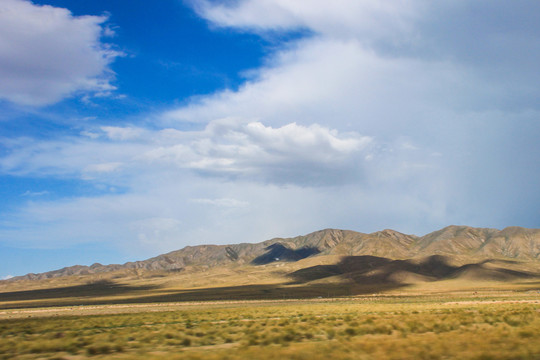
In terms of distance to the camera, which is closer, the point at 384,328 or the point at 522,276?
the point at 384,328

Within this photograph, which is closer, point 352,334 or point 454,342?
point 454,342

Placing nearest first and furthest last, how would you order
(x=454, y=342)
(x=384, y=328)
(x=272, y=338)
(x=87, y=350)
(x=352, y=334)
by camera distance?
(x=454, y=342)
(x=87, y=350)
(x=272, y=338)
(x=352, y=334)
(x=384, y=328)

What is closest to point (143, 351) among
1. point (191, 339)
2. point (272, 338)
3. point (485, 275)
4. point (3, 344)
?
point (191, 339)

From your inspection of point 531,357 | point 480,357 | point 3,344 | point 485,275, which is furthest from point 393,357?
point 485,275

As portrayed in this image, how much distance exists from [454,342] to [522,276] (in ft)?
701

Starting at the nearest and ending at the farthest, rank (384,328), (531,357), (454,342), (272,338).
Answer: (531,357)
(454,342)
(272,338)
(384,328)

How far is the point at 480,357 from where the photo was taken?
12.6 m

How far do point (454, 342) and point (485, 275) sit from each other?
668 ft

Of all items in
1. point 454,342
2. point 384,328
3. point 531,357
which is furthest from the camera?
point 384,328

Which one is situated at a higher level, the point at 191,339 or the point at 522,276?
the point at 191,339

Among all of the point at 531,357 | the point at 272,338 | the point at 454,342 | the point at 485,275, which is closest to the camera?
the point at 531,357

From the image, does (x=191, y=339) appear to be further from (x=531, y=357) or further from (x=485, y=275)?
(x=485, y=275)

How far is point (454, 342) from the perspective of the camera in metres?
15.8

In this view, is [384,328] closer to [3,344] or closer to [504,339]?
[504,339]
